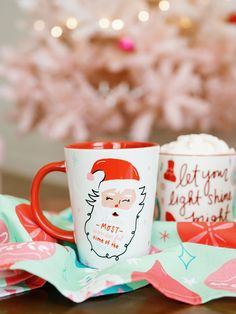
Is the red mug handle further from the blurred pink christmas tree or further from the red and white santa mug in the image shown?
the blurred pink christmas tree

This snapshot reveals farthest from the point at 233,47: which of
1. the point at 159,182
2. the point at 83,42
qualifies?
the point at 159,182

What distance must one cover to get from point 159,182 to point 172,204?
33mm

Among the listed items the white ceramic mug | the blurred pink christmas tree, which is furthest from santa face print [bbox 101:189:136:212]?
the blurred pink christmas tree

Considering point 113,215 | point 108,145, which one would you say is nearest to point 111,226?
point 113,215

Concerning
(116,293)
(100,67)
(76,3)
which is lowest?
(116,293)

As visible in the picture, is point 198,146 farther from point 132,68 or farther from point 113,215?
point 132,68

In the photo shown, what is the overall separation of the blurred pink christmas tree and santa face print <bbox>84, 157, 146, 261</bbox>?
844mm

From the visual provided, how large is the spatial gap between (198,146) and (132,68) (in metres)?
0.80

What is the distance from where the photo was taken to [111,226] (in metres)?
0.51

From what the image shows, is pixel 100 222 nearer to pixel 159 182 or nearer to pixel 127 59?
pixel 159 182

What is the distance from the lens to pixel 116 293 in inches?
17.8

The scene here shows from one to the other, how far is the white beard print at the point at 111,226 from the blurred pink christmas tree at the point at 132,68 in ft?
→ 2.77

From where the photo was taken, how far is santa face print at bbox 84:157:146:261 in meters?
0.50

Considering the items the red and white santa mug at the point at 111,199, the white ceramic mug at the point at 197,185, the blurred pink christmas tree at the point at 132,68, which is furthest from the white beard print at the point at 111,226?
the blurred pink christmas tree at the point at 132,68
